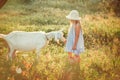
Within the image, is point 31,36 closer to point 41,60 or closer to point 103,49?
point 41,60

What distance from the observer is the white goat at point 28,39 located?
4.26 metres

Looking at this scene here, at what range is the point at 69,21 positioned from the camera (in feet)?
14.1

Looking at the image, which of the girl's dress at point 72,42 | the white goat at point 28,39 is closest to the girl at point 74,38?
the girl's dress at point 72,42

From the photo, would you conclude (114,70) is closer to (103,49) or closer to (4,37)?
(103,49)

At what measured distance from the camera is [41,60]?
4254mm

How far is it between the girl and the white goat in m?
0.11

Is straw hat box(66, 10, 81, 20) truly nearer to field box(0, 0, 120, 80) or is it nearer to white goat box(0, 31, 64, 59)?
field box(0, 0, 120, 80)

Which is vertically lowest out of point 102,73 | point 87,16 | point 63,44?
point 102,73

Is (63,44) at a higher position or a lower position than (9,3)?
lower

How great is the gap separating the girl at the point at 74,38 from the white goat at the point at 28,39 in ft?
0.35

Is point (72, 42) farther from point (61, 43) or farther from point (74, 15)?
point (74, 15)

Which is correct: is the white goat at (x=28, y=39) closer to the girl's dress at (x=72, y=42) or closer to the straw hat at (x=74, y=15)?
the girl's dress at (x=72, y=42)

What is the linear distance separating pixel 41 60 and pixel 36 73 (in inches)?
6.1

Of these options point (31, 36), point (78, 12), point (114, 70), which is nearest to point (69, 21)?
point (78, 12)
